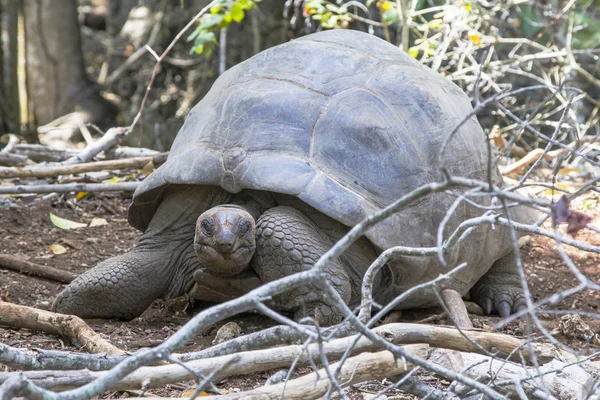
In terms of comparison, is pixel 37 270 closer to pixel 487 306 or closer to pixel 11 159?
pixel 11 159

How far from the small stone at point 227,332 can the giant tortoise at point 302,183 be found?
0.16m

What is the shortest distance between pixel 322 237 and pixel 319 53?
0.85 m

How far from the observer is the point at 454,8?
5633 millimetres

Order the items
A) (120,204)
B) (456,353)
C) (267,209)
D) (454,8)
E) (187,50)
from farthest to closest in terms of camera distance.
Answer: (187,50) < (454,8) < (120,204) < (267,209) < (456,353)

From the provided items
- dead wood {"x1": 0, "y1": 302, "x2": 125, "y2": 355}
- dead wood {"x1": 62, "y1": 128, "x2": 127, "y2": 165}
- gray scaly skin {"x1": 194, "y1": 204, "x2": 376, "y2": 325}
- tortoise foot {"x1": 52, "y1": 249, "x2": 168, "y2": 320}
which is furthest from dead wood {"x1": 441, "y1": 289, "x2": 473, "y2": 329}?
dead wood {"x1": 62, "y1": 128, "x2": 127, "y2": 165}

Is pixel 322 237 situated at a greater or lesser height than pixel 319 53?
lesser

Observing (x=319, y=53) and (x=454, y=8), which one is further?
(x=454, y=8)

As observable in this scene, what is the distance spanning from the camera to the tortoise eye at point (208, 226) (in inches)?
117

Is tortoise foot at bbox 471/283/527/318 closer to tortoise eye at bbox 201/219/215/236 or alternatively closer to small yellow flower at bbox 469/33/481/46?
tortoise eye at bbox 201/219/215/236

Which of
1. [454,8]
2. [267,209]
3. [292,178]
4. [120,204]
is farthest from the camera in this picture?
[454,8]

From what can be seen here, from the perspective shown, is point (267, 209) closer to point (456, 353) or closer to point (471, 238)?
point (471, 238)

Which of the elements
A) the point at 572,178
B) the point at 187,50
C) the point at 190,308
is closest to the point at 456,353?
the point at 190,308

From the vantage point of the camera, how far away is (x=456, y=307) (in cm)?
333

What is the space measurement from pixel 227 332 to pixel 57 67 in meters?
6.39
